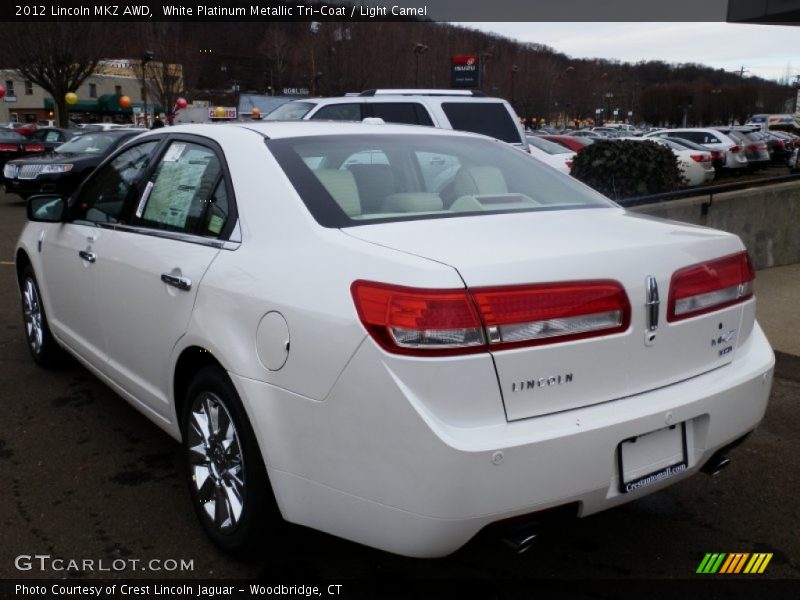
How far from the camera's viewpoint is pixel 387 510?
2162 millimetres

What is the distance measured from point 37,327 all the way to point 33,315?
9 cm

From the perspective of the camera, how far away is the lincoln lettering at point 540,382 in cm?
215

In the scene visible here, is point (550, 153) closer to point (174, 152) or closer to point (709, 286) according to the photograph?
point (174, 152)

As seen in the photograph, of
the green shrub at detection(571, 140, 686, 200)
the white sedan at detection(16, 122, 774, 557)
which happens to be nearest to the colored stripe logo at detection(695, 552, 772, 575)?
the white sedan at detection(16, 122, 774, 557)

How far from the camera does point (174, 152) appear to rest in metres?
3.47

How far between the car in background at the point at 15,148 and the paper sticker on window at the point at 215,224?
2051cm

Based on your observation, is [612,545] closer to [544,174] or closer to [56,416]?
[544,174]

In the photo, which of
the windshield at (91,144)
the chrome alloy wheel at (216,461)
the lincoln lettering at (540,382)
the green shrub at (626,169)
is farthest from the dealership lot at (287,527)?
the windshield at (91,144)

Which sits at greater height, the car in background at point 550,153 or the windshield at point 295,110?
the windshield at point 295,110

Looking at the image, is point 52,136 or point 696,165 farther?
point 52,136

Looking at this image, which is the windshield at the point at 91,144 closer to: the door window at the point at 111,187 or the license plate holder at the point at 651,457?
the door window at the point at 111,187

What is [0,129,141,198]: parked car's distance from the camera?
1441 centimetres

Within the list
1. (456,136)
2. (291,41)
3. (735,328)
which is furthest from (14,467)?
(291,41)

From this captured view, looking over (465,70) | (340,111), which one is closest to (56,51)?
(465,70)
